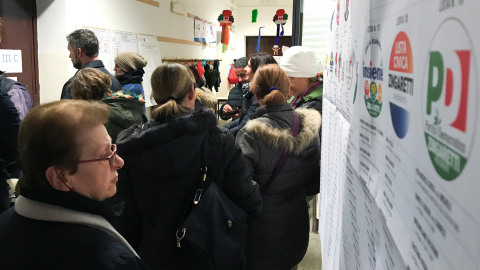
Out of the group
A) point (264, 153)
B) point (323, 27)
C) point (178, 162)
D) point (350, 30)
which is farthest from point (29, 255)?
point (323, 27)

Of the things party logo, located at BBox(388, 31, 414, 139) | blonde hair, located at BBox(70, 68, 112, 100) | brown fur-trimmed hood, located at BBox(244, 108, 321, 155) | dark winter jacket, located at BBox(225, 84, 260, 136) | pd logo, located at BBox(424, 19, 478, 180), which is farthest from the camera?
dark winter jacket, located at BBox(225, 84, 260, 136)

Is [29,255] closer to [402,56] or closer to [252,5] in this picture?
[402,56]

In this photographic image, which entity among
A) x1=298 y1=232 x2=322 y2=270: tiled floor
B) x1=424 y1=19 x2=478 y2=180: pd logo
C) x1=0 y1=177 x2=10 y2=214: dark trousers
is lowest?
x1=298 y1=232 x2=322 y2=270: tiled floor

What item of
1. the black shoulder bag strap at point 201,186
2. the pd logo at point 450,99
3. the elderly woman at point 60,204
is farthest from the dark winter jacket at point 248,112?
the pd logo at point 450,99

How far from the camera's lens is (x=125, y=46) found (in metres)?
4.82

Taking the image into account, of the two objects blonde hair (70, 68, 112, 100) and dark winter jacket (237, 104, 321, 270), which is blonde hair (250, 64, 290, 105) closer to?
dark winter jacket (237, 104, 321, 270)

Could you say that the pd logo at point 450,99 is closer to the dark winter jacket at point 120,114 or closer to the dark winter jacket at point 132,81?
the dark winter jacket at point 120,114

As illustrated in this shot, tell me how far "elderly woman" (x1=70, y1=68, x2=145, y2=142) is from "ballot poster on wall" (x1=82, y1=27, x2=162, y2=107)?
6.22 ft

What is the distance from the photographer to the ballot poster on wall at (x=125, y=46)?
14.2 ft

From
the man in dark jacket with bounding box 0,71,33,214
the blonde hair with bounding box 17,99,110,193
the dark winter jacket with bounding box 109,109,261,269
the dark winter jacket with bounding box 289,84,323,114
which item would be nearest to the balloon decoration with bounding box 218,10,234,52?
the dark winter jacket with bounding box 289,84,323,114

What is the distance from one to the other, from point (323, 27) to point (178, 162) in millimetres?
1231

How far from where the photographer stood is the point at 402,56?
41 centimetres

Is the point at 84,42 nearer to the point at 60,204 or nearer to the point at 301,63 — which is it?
the point at 301,63

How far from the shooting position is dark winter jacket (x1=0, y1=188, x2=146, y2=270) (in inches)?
34.9
